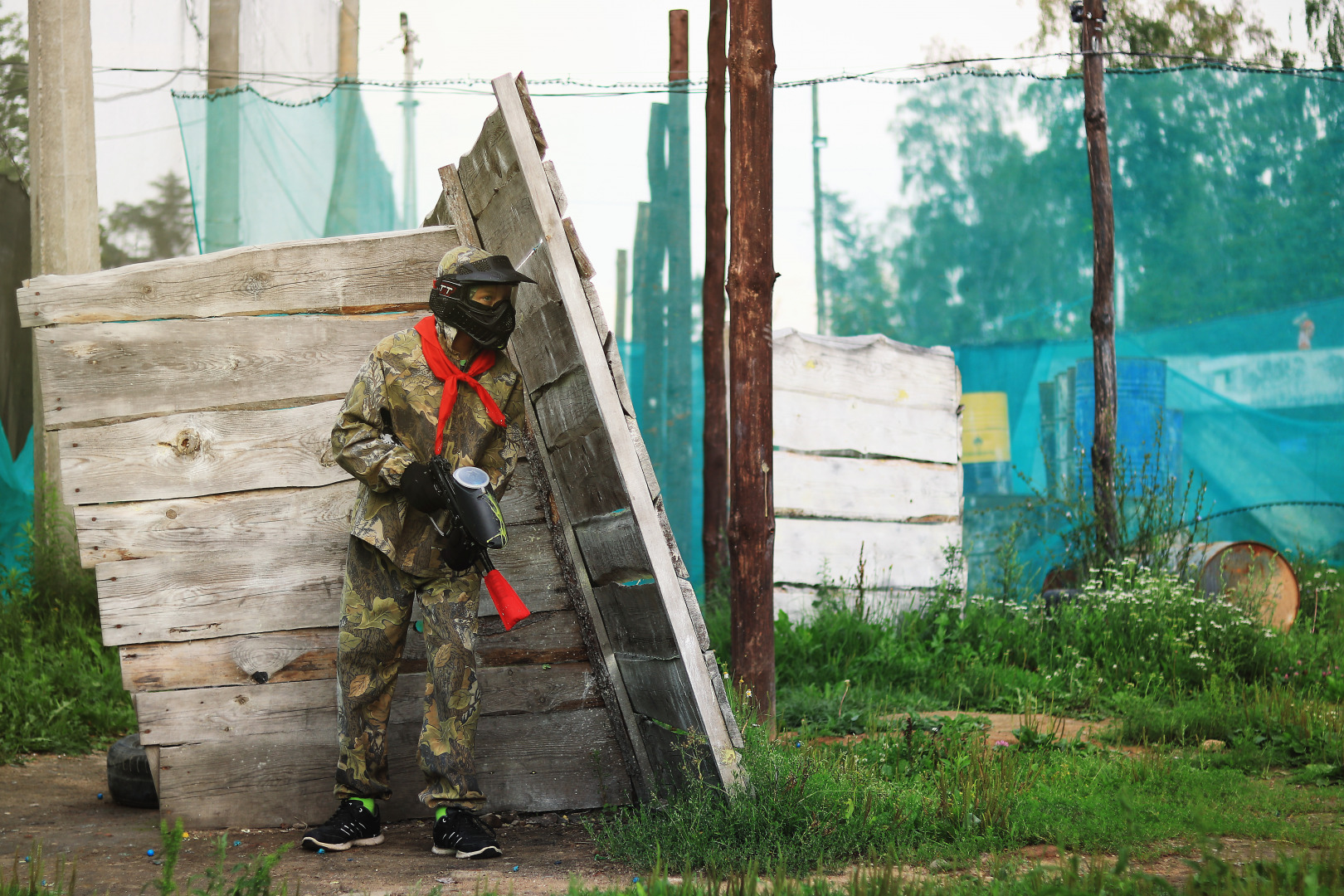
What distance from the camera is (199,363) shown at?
3859 millimetres

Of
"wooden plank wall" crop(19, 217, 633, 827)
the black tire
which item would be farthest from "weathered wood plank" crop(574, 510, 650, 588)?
the black tire

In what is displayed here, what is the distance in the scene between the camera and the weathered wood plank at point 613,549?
3113mm

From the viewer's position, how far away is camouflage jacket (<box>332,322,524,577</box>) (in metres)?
3.31

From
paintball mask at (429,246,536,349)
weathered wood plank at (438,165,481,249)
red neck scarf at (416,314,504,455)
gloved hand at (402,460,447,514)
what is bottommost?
gloved hand at (402,460,447,514)

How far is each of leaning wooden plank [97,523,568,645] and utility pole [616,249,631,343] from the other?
4.71 meters

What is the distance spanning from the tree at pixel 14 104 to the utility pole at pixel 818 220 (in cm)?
591

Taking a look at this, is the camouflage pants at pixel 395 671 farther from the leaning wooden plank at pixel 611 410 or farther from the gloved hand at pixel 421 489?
the leaning wooden plank at pixel 611 410

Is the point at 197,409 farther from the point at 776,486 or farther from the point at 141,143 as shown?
the point at 141,143

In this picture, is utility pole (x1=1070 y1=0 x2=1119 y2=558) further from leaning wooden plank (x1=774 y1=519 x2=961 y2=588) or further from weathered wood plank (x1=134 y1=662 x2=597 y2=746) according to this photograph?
weathered wood plank (x1=134 y1=662 x2=597 y2=746)

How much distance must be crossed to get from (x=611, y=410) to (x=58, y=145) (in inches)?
216

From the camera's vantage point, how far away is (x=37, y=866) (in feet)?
8.11

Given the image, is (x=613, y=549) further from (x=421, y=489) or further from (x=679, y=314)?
(x=679, y=314)

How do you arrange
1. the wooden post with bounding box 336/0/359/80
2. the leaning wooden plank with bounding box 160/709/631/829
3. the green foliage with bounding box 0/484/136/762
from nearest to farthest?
the leaning wooden plank with bounding box 160/709/631/829 → the green foliage with bounding box 0/484/136/762 → the wooden post with bounding box 336/0/359/80

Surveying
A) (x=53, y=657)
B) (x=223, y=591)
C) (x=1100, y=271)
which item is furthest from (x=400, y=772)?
(x=1100, y=271)
